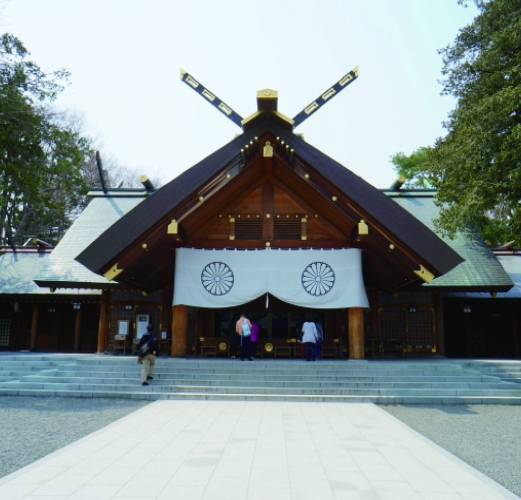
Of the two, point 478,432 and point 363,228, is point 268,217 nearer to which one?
point 363,228

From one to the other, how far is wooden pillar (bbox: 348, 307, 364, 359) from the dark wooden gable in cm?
173

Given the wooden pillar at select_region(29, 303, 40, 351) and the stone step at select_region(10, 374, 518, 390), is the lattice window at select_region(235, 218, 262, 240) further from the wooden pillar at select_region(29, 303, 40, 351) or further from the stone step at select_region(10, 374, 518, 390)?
the wooden pillar at select_region(29, 303, 40, 351)

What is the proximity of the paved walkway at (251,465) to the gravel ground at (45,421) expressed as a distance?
31 cm

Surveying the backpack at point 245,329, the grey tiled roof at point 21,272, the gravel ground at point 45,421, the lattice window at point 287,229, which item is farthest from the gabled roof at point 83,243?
the gravel ground at point 45,421

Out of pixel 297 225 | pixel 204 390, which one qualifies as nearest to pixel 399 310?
pixel 297 225

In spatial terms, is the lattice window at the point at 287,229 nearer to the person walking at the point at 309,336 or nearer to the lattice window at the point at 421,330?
the person walking at the point at 309,336

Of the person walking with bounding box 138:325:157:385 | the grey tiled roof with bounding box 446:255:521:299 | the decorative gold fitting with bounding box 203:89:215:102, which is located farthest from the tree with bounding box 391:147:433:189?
the person walking with bounding box 138:325:157:385

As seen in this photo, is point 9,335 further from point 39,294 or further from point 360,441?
point 360,441

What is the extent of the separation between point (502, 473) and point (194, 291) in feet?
30.1

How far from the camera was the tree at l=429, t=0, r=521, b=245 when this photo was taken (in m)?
11.8

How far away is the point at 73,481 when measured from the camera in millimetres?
4074

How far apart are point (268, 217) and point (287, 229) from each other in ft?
2.22

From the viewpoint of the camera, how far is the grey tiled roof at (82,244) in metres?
15.4

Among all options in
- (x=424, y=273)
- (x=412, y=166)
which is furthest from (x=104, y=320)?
(x=412, y=166)
